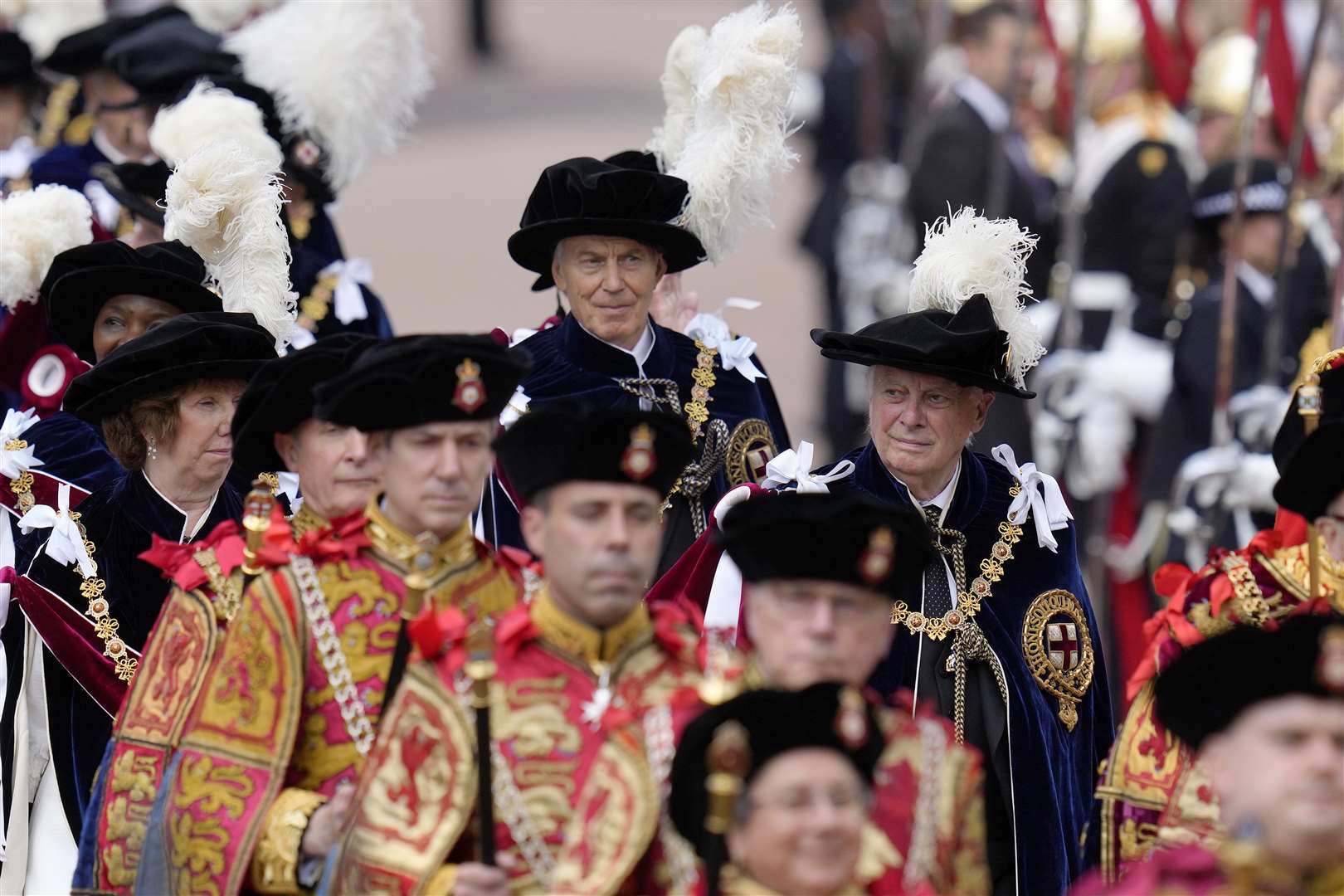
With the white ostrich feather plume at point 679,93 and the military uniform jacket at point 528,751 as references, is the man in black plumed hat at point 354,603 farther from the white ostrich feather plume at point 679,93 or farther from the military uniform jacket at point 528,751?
the white ostrich feather plume at point 679,93

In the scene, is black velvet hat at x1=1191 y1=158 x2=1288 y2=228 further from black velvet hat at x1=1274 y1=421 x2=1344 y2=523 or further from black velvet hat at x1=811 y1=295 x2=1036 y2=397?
black velvet hat at x1=1274 y1=421 x2=1344 y2=523

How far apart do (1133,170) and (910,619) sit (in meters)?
7.17

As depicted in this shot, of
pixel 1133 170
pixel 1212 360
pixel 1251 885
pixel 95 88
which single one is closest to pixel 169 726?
pixel 1251 885

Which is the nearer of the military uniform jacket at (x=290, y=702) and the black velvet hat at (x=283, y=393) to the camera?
the military uniform jacket at (x=290, y=702)

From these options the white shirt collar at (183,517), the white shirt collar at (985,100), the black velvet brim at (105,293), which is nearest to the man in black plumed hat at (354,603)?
the white shirt collar at (183,517)

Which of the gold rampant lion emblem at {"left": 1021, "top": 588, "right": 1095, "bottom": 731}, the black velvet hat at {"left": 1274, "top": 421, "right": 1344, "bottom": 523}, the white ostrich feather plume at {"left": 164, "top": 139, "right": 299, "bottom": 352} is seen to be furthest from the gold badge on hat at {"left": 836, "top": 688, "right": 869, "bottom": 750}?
the white ostrich feather plume at {"left": 164, "top": 139, "right": 299, "bottom": 352}

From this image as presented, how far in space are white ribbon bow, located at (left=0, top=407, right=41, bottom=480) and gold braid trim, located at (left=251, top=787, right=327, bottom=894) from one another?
2.12 meters

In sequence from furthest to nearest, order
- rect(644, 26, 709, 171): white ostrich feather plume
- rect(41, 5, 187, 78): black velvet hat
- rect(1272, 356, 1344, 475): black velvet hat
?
rect(41, 5, 187, 78): black velvet hat
rect(644, 26, 709, 171): white ostrich feather plume
rect(1272, 356, 1344, 475): black velvet hat

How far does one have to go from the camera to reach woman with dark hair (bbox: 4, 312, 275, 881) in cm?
709

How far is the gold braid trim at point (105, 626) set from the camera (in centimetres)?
720

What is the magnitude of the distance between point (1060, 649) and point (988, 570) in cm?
29

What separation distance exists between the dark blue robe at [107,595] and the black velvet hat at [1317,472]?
270 centimetres

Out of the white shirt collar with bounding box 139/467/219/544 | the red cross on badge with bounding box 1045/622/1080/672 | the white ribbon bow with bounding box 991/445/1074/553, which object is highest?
the white ribbon bow with bounding box 991/445/1074/553

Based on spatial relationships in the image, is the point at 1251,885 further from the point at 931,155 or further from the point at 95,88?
the point at 931,155
